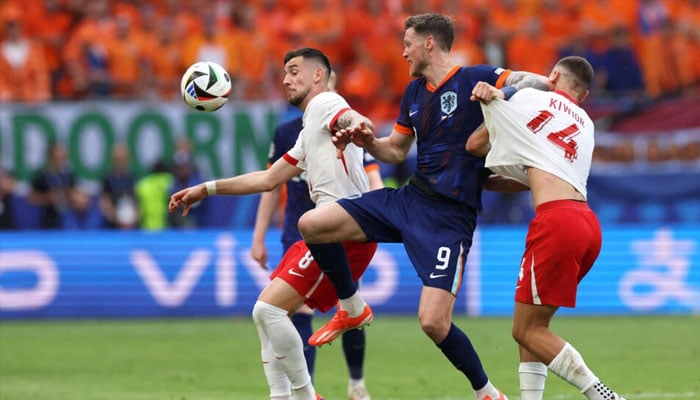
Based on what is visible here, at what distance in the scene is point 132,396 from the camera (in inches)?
411

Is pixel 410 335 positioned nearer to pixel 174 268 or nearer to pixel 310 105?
pixel 174 268

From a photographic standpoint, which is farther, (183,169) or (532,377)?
(183,169)

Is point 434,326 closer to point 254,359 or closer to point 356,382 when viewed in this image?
point 356,382

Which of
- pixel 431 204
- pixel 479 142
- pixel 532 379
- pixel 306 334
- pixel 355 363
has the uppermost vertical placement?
pixel 479 142

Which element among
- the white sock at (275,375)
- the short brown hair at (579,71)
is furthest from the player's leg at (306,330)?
the short brown hair at (579,71)

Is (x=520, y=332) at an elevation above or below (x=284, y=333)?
above

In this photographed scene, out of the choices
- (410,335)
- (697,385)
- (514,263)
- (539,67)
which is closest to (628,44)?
(539,67)

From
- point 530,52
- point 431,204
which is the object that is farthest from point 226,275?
point 431,204

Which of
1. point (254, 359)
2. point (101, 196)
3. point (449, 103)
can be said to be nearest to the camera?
point (449, 103)

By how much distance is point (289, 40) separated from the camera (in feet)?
70.0

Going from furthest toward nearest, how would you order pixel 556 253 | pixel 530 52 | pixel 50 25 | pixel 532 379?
pixel 50 25 → pixel 530 52 → pixel 532 379 → pixel 556 253

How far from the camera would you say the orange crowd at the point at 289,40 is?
1994cm

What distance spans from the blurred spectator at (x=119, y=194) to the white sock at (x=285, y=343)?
10424 millimetres

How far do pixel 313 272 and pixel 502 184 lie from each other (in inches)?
56.8
